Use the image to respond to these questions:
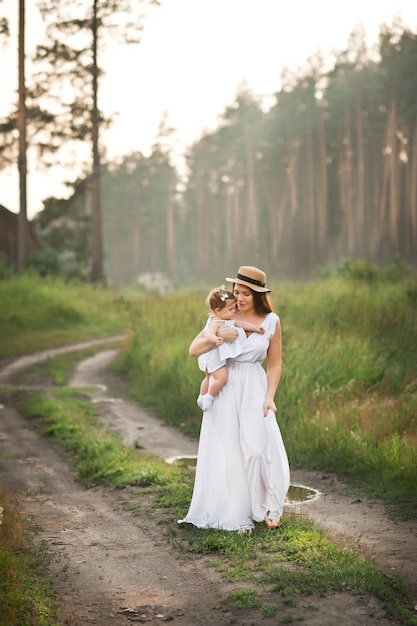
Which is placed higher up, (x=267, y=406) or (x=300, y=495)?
(x=267, y=406)

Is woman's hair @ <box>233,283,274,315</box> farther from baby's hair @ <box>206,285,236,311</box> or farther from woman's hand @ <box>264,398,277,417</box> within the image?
woman's hand @ <box>264,398,277,417</box>

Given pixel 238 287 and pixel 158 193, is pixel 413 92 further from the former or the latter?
pixel 238 287

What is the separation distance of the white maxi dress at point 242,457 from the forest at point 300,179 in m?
29.4

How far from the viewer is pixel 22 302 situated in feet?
85.3

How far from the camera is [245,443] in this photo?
266 inches

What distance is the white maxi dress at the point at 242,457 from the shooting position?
22.1 feet

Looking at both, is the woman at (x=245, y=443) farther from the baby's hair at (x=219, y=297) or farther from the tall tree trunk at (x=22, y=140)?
the tall tree trunk at (x=22, y=140)

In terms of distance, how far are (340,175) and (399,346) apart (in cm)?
4555

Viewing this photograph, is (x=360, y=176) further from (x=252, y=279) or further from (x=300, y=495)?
(x=252, y=279)

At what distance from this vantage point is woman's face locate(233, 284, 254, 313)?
274 inches

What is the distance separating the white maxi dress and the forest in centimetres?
2937

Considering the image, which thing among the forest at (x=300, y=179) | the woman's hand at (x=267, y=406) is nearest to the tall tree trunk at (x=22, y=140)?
the forest at (x=300, y=179)

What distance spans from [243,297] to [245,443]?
131cm

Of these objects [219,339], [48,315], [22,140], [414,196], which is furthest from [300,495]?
[414,196]
